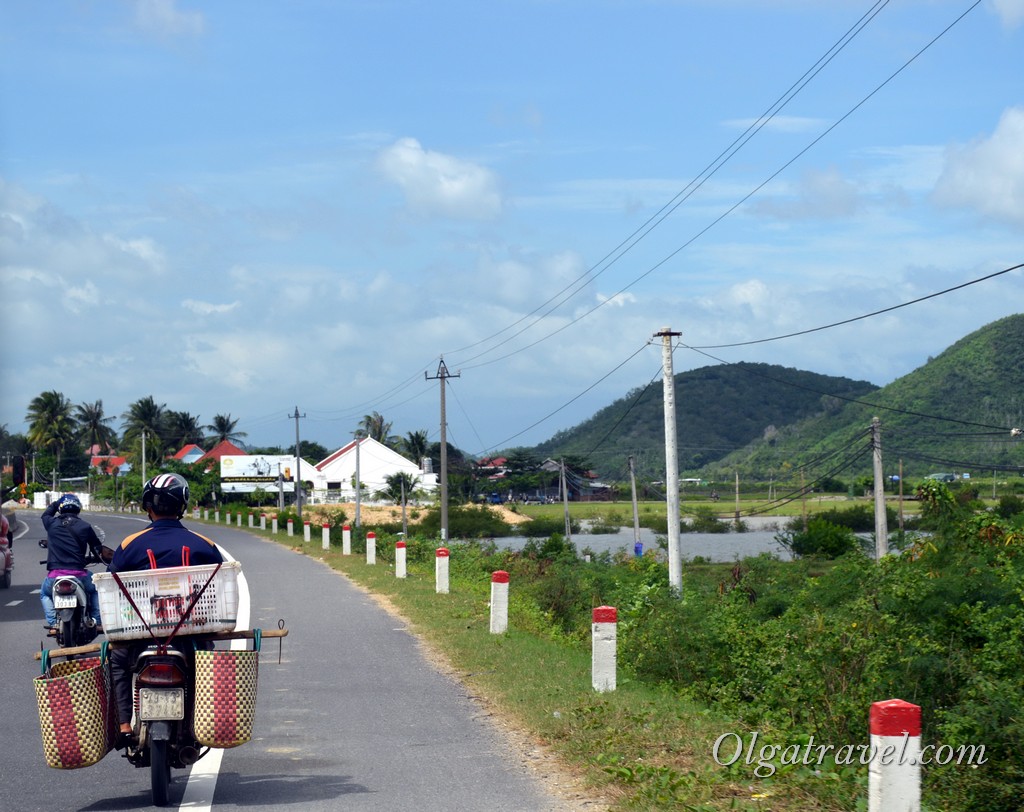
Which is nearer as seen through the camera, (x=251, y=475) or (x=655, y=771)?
(x=655, y=771)

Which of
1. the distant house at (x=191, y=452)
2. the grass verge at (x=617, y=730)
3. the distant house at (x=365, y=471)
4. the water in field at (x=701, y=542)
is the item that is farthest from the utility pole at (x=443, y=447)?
the distant house at (x=191, y=452)

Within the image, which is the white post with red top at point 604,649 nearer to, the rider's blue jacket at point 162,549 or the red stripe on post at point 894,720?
the rider's blue jacket at point 162,549

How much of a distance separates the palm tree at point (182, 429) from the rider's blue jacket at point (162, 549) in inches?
5126

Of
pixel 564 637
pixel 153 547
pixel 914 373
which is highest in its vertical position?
pixel 914 373

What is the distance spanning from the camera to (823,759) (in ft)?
24.7

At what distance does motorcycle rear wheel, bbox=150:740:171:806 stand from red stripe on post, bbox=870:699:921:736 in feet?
12.8

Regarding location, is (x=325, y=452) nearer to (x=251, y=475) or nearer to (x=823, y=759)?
(x=251, y=475)

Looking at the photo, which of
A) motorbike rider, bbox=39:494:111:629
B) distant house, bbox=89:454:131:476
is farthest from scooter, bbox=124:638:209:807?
distant house, bbox=89:454:131:476

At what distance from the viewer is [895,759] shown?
548cm

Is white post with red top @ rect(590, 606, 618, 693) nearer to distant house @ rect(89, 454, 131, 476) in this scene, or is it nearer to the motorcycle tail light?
the motorcycle tail light

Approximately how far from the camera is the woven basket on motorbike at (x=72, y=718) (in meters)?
6.50

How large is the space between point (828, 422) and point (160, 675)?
10875 centimetres

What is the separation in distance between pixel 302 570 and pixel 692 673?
57.0 feet

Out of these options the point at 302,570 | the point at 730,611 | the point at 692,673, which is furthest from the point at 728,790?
the point at 302,570
